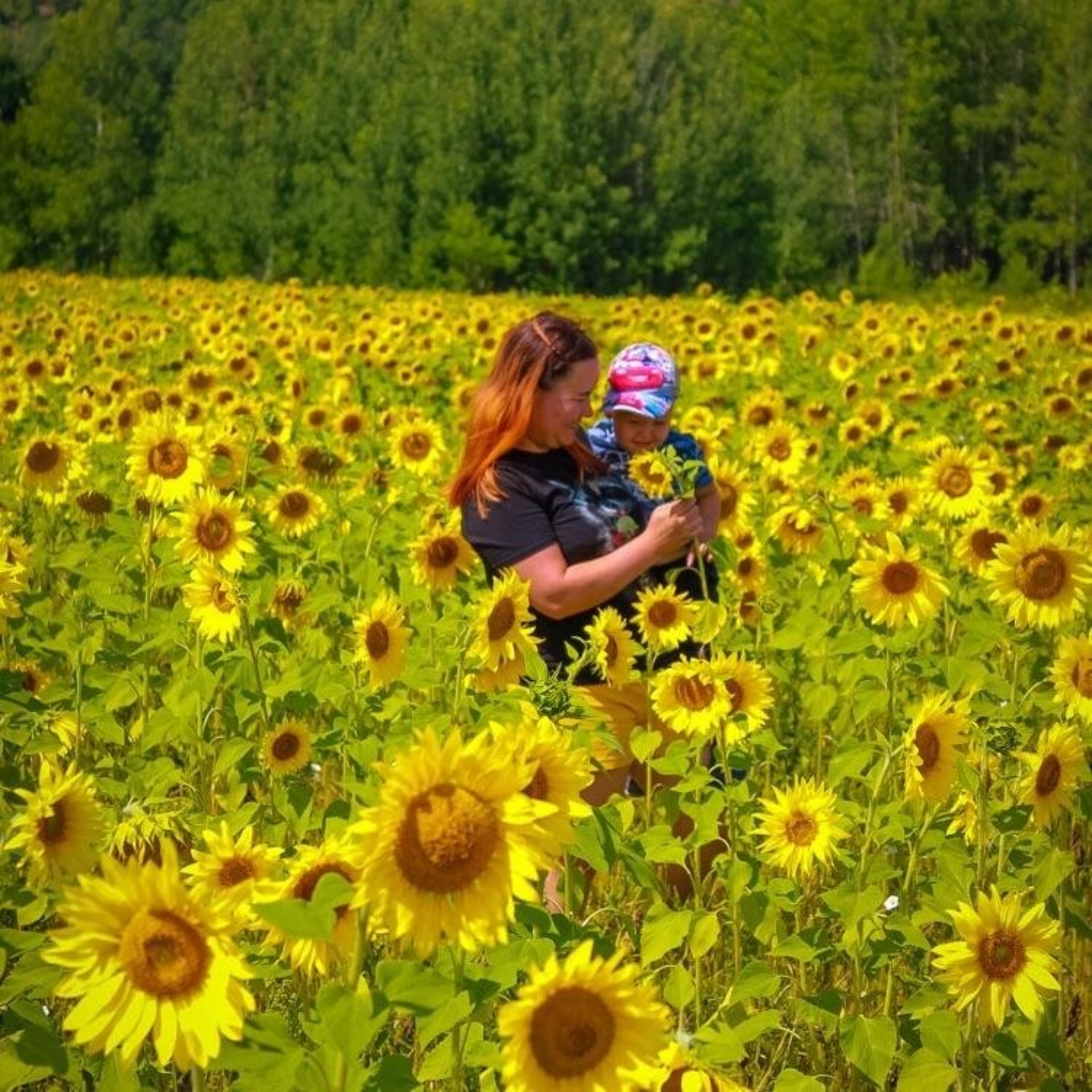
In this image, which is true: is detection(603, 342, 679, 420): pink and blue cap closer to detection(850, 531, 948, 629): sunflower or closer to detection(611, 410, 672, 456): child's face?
detection(611, 410, 672, 456): child's face

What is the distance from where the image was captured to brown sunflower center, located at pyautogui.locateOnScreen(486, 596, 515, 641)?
94.4 inches

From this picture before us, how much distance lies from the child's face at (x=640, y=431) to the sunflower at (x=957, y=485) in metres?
1.14

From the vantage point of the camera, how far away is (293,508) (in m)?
4.24

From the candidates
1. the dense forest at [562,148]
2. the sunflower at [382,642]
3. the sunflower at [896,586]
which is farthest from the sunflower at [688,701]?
the dense forest at [562,148]

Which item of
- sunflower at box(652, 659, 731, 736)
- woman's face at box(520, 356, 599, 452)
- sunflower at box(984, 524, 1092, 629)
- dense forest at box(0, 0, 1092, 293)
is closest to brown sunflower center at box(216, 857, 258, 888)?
sunflower at box(652, 659, 731, 736)

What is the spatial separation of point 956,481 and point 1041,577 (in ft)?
4.32

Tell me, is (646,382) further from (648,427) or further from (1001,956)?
(1001,956)

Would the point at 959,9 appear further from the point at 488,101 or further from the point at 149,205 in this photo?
the point at 149,205

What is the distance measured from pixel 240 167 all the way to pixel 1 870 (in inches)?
1302

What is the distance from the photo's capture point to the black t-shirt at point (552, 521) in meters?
3.02

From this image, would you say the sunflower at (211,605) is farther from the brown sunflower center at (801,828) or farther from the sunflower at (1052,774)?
the sunflower at (1052,774)

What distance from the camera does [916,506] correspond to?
4.07 metres

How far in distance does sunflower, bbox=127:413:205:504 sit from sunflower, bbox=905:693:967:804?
2118 millimetres

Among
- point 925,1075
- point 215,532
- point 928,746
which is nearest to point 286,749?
point 215,532
